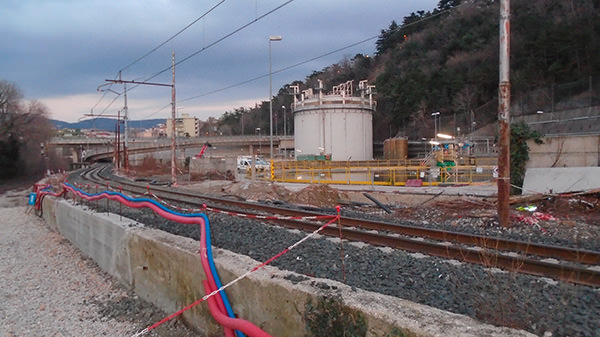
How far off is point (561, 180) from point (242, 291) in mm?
13948

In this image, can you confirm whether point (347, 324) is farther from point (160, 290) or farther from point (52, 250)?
point (52, 250)

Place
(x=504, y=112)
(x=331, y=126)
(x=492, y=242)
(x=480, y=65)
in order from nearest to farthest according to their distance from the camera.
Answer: (x=492, y=242)
(x=504, y=112)
(x=331, y=126)
(x=480, y=65)

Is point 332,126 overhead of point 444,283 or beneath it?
overhead

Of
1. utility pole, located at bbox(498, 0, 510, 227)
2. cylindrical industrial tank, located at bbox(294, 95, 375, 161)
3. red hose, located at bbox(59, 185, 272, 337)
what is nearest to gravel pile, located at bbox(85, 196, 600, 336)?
red hose, located at bbox(59, 185, 272, 337)

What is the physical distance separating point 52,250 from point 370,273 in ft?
38.1

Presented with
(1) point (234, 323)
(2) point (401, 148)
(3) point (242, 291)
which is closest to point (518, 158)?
(3) point (242, 291)

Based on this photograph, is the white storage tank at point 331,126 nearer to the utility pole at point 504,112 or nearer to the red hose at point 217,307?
the utility pole at point 504,112

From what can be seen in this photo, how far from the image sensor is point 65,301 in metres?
8.66

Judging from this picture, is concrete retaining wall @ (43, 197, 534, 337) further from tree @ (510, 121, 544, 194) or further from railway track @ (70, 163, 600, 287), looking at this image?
tree @ (510, 121, 544, 194)

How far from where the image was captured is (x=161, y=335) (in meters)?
6.43

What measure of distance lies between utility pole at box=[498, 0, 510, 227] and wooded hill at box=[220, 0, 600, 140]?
18.0m

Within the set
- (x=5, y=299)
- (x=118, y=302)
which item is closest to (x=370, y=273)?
(x=118, y=302)

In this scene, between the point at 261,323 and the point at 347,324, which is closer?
the point at 347,324

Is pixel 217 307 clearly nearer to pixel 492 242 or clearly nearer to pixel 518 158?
pixel 492 242
